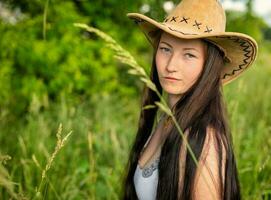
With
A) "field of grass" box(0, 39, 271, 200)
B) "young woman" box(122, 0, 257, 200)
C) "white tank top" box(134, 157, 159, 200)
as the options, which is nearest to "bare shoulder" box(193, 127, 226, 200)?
"young woman" box(122, 0, 257, 200)

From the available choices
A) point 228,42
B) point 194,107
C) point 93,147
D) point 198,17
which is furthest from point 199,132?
point 93,147

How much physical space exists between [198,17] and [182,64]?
0.84 ft

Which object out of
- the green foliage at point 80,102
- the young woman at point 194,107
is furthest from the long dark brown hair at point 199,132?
the green foliage at point 80,102

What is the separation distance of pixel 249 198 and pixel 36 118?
250 cm

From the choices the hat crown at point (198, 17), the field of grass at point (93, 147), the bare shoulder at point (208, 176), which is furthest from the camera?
the field of grass at point (93, 147)

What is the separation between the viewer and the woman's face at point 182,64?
1943 mm

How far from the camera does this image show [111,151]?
13.8 feet

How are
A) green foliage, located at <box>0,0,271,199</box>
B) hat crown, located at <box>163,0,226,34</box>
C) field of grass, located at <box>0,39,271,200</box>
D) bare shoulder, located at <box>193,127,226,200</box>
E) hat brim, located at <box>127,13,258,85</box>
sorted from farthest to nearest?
1. green foliage, located at <box>0,0,271,199</box>
2. field of grass, located at <box>0,39,271,200</box>
3. hat crown, located at <box>163,0,226,34</box>
4. hat brim, located at <box>127,13,258,85</box>
5. bare shoulder, located at <box>193,127,226,200</box>

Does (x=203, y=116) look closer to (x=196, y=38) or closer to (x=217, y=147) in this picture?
(x=217, y=147)

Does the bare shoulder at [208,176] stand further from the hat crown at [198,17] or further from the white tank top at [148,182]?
the hat crown at [198,17]

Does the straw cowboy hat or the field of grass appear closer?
the straw cowboy hat

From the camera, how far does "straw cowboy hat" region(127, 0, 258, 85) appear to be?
1941 millimetres

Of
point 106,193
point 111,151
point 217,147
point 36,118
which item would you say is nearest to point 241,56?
point 217,147

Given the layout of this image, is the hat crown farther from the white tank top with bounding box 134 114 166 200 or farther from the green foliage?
the green foliage
